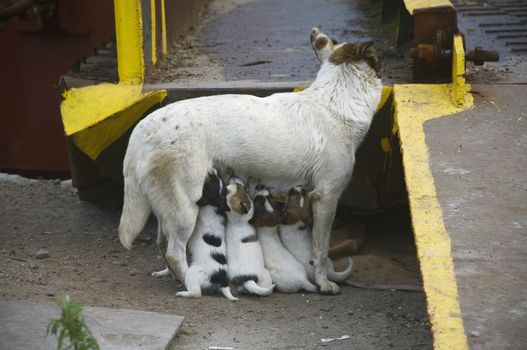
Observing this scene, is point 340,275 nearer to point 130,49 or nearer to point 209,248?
point 209,248

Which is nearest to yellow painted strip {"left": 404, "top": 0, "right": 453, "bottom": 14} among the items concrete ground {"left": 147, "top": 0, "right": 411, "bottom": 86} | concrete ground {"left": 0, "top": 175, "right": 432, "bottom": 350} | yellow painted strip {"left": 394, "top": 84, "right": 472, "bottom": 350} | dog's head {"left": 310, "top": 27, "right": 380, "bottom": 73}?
concrete ground {"left": 147, "top": 0, "right": 411, "bottom": 86}

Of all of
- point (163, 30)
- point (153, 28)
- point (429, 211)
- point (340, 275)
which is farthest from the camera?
point (163, 30)

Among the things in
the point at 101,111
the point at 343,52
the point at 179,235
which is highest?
the point at 343,52

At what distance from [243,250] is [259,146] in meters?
0.59

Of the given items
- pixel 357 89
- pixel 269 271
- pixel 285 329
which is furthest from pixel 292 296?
pixel 357 89

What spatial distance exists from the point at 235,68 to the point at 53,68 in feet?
6.98

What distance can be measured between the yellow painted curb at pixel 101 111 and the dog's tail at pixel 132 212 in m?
0.84

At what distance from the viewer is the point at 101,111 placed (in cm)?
596

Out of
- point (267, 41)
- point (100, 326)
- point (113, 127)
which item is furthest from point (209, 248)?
point (267, 41)

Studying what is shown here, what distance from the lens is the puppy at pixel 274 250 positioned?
5285 mm

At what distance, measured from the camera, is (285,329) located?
4.68m

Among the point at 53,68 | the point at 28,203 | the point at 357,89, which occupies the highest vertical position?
the point at 357,89

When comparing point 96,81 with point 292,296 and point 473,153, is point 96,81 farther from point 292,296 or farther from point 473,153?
point 473,153

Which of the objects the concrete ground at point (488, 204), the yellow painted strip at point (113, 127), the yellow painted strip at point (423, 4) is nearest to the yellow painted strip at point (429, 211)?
the concrete ground at point (488, 204)
